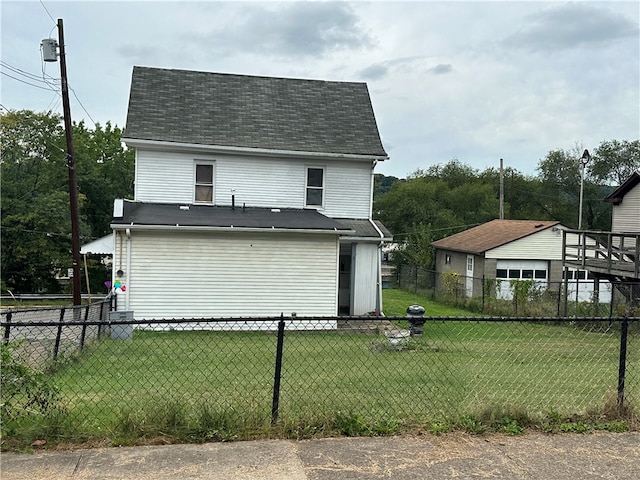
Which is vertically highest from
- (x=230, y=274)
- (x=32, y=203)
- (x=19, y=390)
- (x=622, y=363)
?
(x=32, y=203)

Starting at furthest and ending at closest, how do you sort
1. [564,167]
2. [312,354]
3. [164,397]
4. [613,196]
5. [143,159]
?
[564,167] → [613,196] → [143,159] → [312,354] → [164,397]

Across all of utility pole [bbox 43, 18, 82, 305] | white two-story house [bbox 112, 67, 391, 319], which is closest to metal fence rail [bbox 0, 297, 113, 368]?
utility pole [bbox 43, 18, 82, 305]

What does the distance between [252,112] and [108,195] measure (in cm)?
2580

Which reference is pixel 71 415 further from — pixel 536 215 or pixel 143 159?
pixel 536 215

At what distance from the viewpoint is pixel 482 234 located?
105ft

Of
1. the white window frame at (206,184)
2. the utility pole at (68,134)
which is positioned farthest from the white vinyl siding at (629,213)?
the utility pole at (68,134)

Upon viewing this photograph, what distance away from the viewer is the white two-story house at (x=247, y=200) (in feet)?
47.0

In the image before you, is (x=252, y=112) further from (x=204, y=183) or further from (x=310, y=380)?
(x=310, y=380)

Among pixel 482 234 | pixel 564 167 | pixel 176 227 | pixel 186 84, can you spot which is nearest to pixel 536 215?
pixel 564 167

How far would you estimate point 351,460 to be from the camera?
14.1 feet

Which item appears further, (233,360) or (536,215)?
(536,215)

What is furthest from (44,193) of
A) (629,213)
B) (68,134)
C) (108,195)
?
(629,213)

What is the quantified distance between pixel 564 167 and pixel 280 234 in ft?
156

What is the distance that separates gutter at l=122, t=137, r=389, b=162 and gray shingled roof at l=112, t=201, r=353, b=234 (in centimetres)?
174
